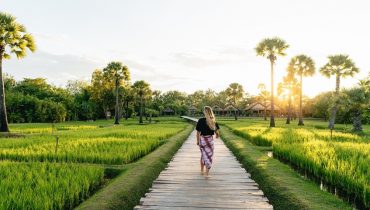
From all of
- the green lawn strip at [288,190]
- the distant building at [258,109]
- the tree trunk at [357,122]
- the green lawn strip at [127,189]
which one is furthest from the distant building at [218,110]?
the green lawn strip at [127,189]

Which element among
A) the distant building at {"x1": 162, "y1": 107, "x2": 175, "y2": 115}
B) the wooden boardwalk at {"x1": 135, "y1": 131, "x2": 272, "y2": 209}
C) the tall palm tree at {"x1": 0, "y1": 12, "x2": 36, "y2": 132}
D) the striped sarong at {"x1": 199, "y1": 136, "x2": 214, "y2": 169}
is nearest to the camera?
the wooden boardwalk at {"x1": 135, "y1": 131, "x2": 272, "y2": 209}

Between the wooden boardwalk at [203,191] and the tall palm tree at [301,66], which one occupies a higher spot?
the tall palm tree at [301,66]

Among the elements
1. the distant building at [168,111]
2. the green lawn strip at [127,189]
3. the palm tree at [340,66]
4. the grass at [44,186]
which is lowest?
the green lawn strip at [127,189]

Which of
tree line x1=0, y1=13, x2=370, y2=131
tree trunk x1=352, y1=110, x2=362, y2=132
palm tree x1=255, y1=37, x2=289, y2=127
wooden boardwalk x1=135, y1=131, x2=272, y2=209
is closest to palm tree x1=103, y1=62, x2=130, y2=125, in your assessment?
tree line x1=0, y1=13, x2=370, y2=131

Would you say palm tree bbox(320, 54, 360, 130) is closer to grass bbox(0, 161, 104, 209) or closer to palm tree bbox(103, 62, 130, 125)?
palm tree bbox(103, 62, 130, 125)

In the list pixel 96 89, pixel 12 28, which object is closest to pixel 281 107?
pixel 96 89

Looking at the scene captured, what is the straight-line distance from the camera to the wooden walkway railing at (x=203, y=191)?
25.8 feet

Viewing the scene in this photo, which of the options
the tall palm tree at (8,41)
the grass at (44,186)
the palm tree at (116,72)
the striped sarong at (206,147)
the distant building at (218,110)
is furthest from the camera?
the distant building at (218,110)

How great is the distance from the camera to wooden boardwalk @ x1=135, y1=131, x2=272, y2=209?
25.8 ft

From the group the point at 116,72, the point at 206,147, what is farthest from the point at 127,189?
the point at 116,72

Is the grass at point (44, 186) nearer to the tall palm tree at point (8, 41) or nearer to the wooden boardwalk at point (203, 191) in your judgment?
the wooden boardwalk at point (203, 191)

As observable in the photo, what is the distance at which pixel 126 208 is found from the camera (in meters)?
7.54

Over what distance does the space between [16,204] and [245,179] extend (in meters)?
6.64

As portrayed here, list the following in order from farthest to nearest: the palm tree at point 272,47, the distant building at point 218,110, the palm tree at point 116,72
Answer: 1. the distant building at point 218,110
2. the palm tree at point 116,72
3. the palm tree at point 272,47
